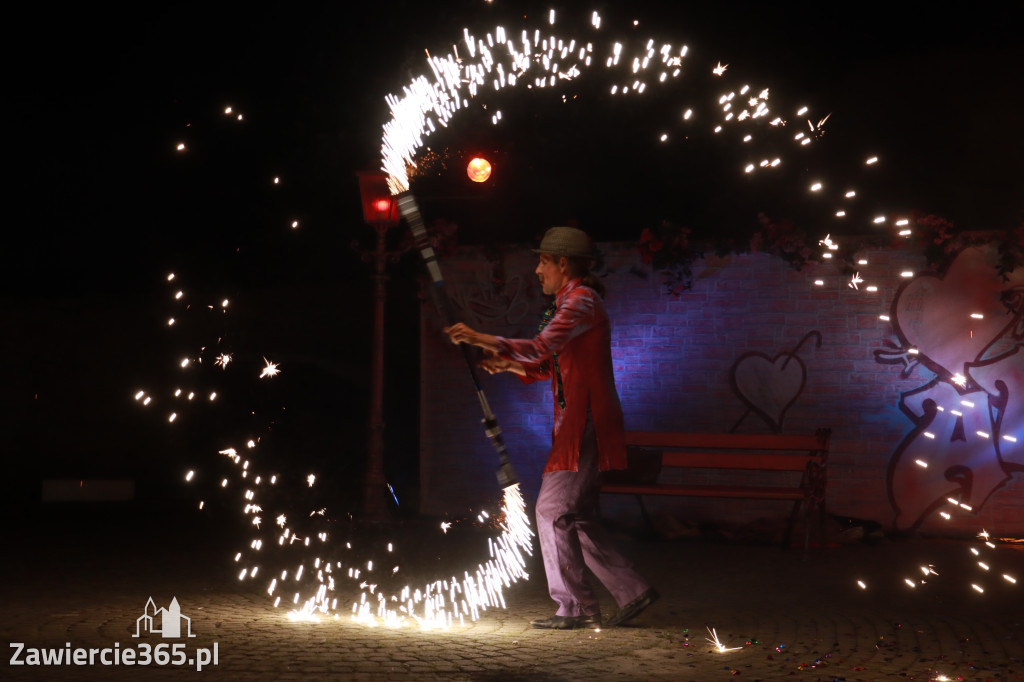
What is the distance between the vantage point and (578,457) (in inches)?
229

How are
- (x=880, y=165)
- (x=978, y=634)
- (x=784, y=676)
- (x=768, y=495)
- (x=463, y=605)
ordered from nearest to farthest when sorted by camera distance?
(x=784, y=676) < (x=978, y=634) < (x=463, y=605) < (x=768, y=495) < (x=880, y=165)

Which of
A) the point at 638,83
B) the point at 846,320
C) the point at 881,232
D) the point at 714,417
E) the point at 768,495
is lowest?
the point at 768,495

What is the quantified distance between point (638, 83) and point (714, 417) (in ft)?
11.1

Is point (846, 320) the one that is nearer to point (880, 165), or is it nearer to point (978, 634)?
point (880, 165)

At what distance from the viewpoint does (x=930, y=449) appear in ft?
32.4

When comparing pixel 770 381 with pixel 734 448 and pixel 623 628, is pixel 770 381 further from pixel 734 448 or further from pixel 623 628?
pixel 623 628

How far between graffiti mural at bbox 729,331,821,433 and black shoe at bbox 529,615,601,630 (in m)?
4.77

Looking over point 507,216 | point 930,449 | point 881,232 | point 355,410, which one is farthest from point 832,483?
point 355,410

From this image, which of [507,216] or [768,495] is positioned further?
[507,216]

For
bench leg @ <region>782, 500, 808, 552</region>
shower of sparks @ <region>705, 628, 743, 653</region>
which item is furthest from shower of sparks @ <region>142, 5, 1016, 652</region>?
bench leg @ <region>782, 500, 808, 552</region>

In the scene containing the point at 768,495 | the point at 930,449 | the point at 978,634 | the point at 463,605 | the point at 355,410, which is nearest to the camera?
the point at 978,634

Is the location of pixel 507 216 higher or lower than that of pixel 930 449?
higher

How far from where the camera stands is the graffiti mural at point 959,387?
9742mm

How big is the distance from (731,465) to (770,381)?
3.20ft
